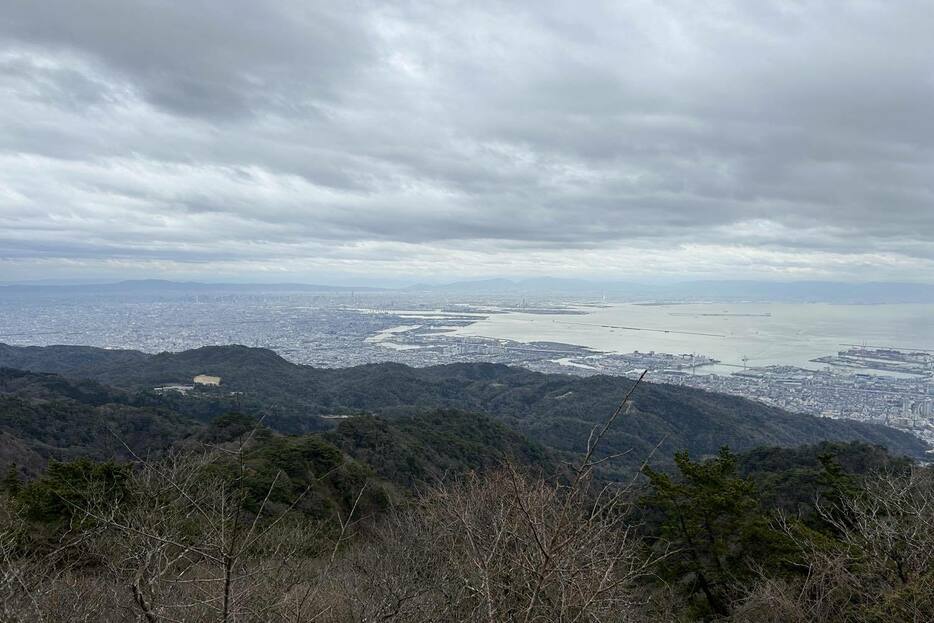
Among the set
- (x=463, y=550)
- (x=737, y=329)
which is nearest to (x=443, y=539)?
(x=463, y=550)

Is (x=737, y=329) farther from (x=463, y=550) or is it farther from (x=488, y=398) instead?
(x=463, y=550)

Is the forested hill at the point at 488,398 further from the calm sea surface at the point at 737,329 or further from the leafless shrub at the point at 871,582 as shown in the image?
the calm sea surface at the point at 737,329

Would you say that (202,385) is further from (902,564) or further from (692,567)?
(902,564)

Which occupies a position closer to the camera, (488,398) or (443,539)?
(443,539)

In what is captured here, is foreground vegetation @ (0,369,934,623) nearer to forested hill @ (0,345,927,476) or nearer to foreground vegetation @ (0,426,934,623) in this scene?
foreground vegetation @ (0,426,934,623)

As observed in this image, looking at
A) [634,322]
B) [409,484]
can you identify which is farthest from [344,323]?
[409,484]

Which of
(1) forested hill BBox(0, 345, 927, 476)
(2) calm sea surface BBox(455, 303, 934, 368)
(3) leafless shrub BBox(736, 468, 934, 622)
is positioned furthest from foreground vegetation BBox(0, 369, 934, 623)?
(2) calm sea surface BBox(455, 303, 934, 368)
